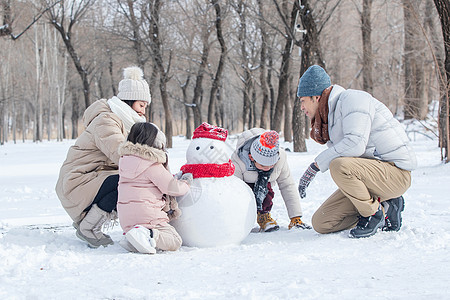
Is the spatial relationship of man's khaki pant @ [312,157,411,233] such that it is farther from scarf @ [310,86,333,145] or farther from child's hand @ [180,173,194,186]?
child's hand @ [180,173,194,186]

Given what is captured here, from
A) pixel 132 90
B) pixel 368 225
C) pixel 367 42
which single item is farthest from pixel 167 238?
pixel 367 42

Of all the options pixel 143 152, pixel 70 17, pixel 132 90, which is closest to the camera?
pixel 143 152

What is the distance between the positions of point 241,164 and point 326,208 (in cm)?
92

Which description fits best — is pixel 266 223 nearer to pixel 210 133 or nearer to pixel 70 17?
pixel 210 133

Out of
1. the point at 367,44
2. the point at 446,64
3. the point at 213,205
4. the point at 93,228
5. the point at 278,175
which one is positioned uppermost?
the point at 367,44

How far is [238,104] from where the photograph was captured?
48000mm

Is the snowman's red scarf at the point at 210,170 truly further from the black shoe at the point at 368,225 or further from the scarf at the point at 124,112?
the black shoe at the point at 368,225

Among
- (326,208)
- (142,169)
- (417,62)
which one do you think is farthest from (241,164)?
(417,62)

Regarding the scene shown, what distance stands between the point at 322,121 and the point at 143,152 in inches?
62.6

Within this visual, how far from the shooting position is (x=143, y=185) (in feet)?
11.3

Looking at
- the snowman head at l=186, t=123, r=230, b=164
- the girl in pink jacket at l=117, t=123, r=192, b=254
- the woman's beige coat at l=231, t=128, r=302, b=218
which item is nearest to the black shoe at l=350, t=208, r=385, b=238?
the woman's beige coat at l=231, t=128, r=302, b=218

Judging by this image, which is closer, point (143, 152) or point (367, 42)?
point (143, 152)

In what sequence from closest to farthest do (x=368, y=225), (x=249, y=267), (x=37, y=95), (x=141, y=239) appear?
(x=249, y=267), (x=141, y=239), (x=368, y=225), (x=37, y=95)

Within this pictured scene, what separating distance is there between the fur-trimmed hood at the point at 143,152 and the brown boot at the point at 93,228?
0.63 metres
